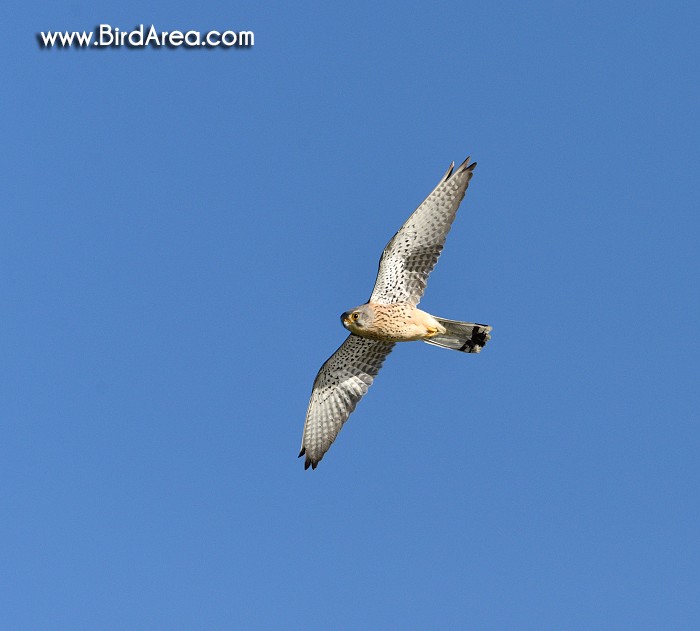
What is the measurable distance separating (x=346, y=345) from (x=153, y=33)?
25.1ft

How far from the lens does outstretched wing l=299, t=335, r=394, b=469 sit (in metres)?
19.1

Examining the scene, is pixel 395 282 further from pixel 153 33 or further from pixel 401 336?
pixel 153 33

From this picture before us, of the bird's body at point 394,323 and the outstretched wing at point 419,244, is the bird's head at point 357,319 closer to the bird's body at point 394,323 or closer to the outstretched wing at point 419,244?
the bird's body at point 394,323

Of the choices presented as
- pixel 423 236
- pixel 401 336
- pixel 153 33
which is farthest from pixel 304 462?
pixel 153 33

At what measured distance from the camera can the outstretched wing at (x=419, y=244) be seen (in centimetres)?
1819

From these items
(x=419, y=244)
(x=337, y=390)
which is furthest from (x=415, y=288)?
(x=337, y=390)

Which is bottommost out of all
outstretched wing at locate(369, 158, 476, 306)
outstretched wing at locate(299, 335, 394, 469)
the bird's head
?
outstretched wing at locate(299, 335, 394, 469)

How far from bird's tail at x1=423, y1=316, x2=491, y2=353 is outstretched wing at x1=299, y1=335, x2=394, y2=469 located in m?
0.82

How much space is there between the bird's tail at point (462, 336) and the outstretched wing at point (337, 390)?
822mm

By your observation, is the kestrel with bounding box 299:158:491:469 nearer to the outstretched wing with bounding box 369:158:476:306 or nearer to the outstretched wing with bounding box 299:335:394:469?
the outstretched wing with bounding box 369:158:476:306

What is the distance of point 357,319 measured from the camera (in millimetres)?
18109

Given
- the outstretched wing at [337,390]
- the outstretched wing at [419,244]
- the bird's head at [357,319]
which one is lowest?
the outstretched wing at [337,390]

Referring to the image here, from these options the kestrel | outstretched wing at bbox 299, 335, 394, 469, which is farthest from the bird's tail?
outstretched wing at bbox 299, 335, 394, 469

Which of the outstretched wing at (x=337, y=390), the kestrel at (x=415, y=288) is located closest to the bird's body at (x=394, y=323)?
the kestrel at (x=415, y=288)
